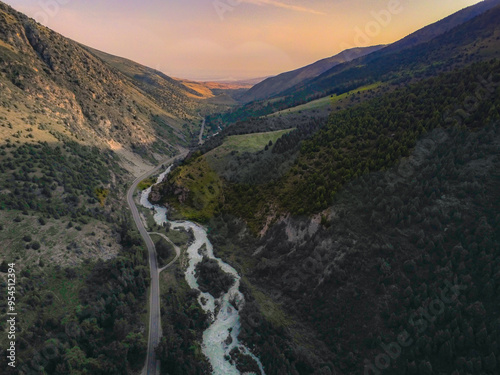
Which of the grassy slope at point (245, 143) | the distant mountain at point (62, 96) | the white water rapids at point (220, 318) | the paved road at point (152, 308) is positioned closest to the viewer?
the paved road at point (152, 308)

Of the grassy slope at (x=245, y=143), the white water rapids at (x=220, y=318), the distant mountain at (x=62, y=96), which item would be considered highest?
the distant mountain at (x=62, y=96)

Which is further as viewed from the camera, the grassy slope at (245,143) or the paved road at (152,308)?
the grassy slope at (245,143)

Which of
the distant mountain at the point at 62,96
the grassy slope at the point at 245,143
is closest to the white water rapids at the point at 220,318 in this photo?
the grassy slope at the point at 245,143

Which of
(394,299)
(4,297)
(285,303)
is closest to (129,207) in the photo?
(4,297)

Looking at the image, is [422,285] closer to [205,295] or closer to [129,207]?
[205,295]

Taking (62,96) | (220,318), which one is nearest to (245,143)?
(220,318)

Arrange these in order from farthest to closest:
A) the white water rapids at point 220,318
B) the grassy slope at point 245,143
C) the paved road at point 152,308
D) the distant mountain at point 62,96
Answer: the grassy slope at point 245,143, the distant mountain at point 62,96, the white water rapids at point 220,318, the paved road at point 152,308

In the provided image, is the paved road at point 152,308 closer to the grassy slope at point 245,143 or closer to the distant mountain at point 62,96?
the grassy slope at point 245,143

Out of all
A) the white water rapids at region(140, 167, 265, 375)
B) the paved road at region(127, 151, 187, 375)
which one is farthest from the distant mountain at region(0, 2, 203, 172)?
the white water rapids at region(140, 167, 265, 375)

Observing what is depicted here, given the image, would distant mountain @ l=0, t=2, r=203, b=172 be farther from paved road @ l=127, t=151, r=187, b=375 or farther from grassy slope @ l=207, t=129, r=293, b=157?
grassy slope @ l=207, t=129, r=293, b=157
